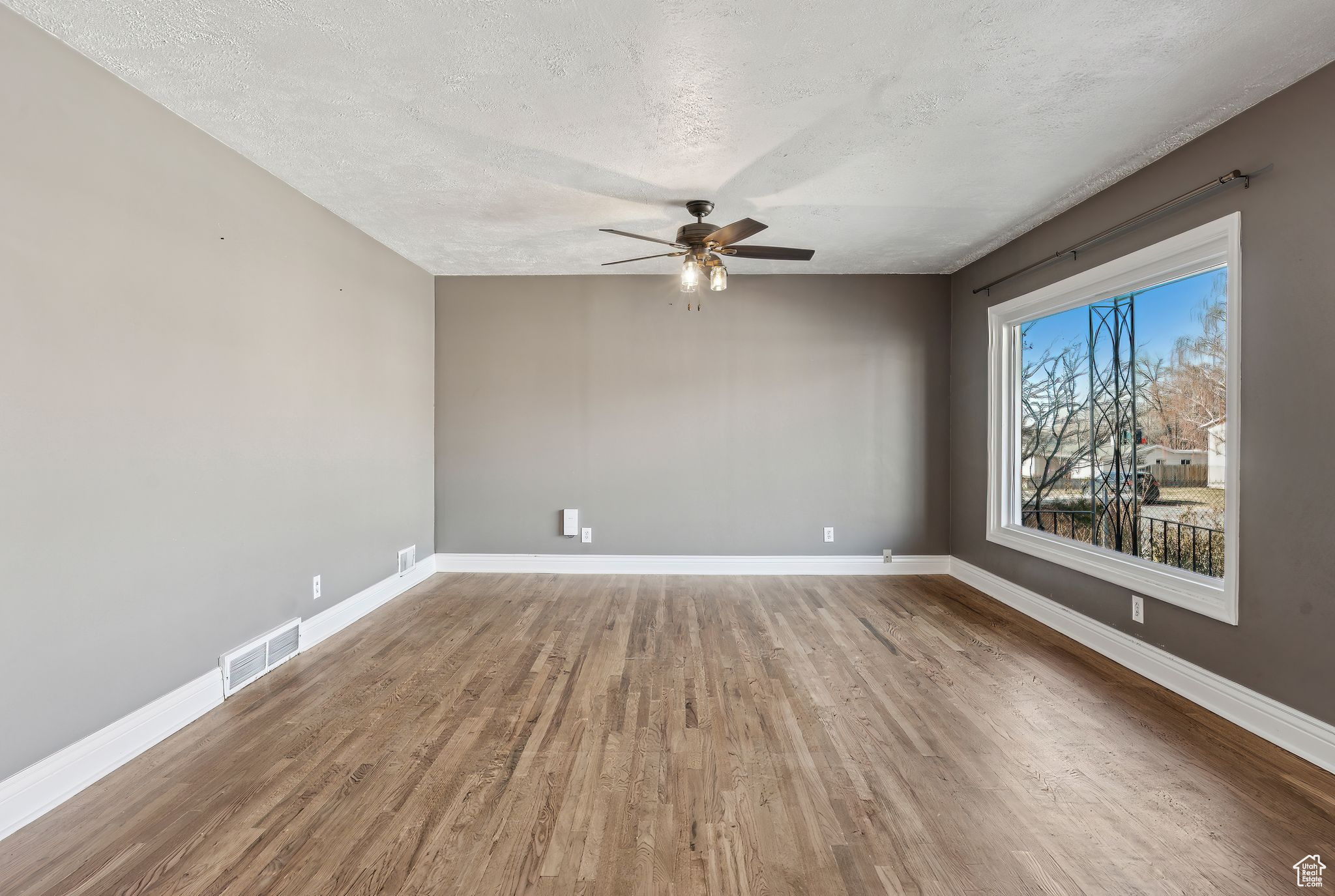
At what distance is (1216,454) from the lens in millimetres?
2557

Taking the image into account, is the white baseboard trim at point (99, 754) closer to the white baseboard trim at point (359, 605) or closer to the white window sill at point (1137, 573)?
the white baseboard trim at point (359, 605)

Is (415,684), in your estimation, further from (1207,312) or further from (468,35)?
(1207,312)

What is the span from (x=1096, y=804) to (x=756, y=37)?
272cm

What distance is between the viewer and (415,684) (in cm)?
265

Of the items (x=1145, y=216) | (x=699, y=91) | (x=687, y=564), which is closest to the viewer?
(x=699, y=91)

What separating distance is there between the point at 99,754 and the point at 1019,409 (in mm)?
5139

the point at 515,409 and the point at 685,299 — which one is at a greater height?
the point at 685,299

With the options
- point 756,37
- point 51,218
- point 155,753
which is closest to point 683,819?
point 155,753

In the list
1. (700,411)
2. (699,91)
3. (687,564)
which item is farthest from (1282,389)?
(687,564)

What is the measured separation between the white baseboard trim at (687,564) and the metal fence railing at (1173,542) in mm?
1416

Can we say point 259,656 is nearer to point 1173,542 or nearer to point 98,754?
point 98,754

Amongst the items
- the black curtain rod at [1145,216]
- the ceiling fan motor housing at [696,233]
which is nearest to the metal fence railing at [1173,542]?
the black curtain rod at [1145,216]

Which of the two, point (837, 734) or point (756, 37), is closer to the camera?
point (756, 37)

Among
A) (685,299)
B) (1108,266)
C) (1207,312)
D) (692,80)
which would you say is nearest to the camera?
(692,80)
